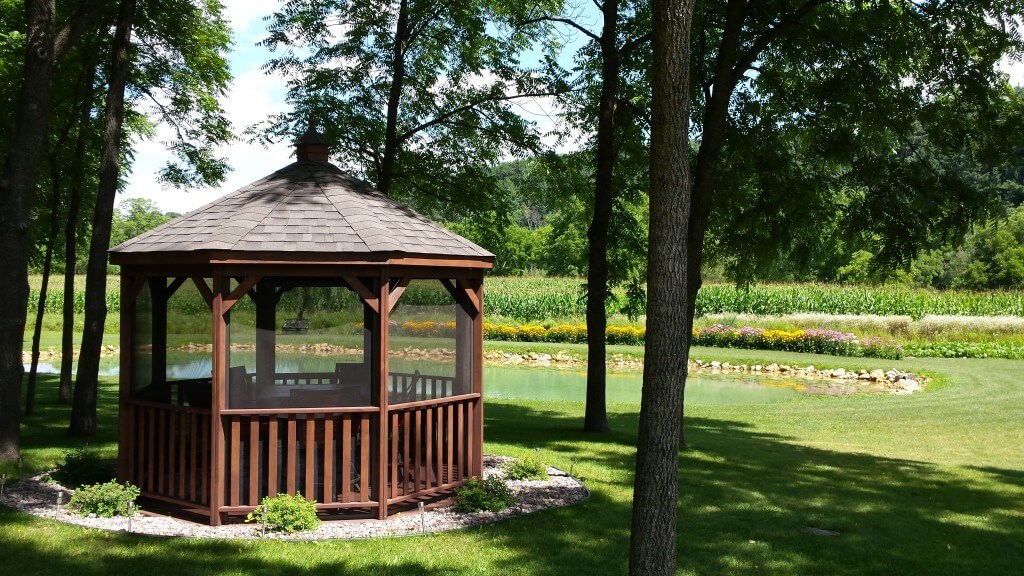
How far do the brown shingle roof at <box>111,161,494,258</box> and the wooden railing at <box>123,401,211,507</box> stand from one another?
1.57 metres

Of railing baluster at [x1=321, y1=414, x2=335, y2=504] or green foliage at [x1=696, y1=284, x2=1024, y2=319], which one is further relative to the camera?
green foliage at [x1=696, y1=284, x2=1024, y2=319]

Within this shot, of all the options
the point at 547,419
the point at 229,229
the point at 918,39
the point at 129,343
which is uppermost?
the point at 918,39

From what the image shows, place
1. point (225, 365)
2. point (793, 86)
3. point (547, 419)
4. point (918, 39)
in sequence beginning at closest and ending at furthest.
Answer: point (225, 365), point (918, 39), point (793, 86), point (547, 419)

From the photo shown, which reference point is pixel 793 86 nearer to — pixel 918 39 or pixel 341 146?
pixel 918 39

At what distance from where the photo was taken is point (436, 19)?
15273mm

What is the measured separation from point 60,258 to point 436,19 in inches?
394

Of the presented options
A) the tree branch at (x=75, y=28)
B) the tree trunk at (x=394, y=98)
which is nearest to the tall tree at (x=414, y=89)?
the tree trunk at (x=394, y=98)

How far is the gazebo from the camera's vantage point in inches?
283

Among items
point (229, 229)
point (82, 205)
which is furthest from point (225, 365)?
point (82, 205)

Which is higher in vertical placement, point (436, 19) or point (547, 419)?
point (436, 19)

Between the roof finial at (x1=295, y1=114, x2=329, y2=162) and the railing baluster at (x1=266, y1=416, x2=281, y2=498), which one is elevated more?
the roof finial at (x1=295, y1=114, x2=329, y2=162)

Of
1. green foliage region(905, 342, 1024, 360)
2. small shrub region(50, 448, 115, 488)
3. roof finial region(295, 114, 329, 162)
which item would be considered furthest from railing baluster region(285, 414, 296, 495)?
green foliage region(905, 342, 1024, 360)

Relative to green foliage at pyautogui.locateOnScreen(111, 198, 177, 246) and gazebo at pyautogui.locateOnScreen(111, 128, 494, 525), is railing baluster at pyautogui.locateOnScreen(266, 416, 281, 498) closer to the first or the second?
gazebo at pyautogui.locateOnScreen(111, 128, 494, 525)

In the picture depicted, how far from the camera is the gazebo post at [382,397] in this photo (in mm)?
7383
